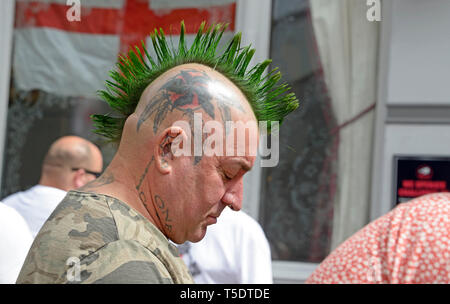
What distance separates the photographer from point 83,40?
17.2ft

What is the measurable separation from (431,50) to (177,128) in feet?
12.6

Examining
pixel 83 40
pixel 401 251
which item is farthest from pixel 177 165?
pixel 83 40

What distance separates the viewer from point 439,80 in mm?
4598

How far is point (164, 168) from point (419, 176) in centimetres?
371

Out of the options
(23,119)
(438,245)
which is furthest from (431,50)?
(23,119)

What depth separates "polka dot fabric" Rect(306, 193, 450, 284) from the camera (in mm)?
1977

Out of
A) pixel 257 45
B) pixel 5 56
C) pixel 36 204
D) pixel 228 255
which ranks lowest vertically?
pixel 228 255

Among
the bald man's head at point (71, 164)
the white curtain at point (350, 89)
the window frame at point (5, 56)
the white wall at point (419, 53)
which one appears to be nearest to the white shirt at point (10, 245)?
the bald man's head at point (71, 164)

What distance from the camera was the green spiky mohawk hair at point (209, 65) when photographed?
1.31 m

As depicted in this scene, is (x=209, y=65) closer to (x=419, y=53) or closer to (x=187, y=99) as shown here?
(x=187, y=99)

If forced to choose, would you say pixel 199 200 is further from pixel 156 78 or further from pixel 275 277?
pixel 275 277

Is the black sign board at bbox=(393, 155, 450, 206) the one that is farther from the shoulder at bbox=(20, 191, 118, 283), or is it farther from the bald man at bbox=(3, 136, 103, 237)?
the shoulder at bbox=(20, 191, 118, 283)

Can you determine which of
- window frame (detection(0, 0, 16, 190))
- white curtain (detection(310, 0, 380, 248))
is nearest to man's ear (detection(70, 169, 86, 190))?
window frame (detection(0, 0, 16, 190))

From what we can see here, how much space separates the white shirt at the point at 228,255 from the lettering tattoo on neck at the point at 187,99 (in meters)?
2.15
